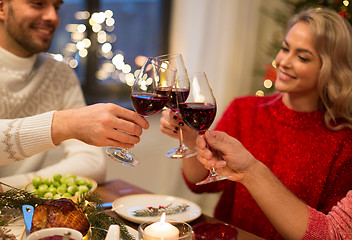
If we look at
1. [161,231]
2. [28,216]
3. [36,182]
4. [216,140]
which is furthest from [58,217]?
[216,140]

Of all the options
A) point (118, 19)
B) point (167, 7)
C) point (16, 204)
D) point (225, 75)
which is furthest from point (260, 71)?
Answer: point (16, 204)

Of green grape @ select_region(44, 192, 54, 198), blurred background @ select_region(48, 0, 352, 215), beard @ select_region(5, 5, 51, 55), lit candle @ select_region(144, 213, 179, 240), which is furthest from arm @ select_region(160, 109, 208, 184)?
blurred background @ select_region(48, 0, 352, 215)

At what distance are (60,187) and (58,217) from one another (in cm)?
43

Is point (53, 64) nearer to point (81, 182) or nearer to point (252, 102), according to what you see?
point (81, 182)

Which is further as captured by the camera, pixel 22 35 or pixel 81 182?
pixel 22 35

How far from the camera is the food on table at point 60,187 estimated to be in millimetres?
1337

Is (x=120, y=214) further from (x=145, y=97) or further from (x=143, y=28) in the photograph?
(x=143, y=28)

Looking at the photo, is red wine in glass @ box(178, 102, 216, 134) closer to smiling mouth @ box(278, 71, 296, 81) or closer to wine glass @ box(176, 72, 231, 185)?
wine glass @ box(176, 72, 231, 185)

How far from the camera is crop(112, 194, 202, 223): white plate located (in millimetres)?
1301

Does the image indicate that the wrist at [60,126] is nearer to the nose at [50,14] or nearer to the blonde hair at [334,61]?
the nose at [50,14]

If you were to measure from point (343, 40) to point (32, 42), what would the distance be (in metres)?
1.40

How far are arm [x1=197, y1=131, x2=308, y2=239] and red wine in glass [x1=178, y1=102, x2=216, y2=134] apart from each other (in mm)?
130

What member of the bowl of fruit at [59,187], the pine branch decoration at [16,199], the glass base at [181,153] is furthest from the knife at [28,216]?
the glass base at [181,153]

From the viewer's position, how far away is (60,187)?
138cm
